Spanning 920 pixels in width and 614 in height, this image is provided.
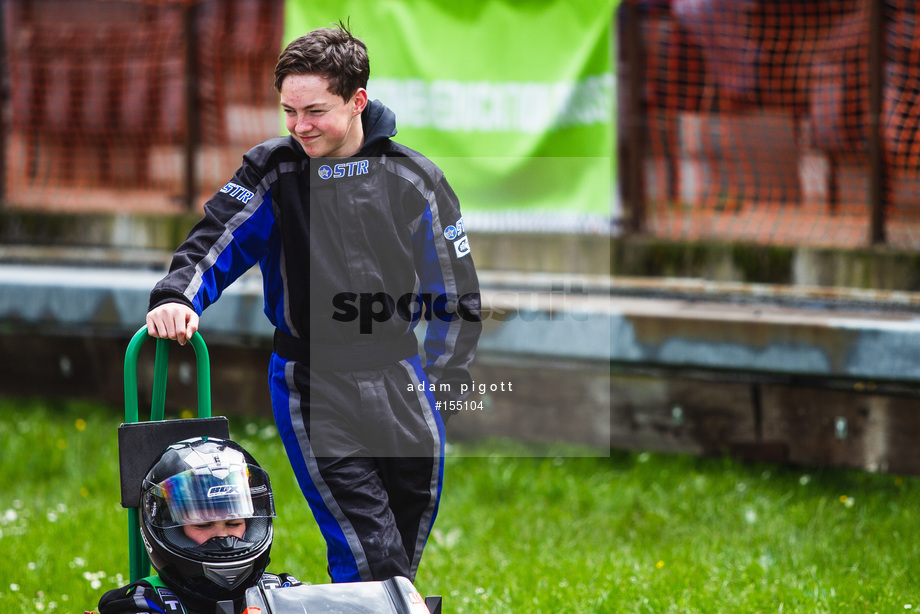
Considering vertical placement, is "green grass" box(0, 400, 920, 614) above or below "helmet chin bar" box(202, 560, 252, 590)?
below

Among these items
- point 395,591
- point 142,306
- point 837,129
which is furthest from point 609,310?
point 395,591

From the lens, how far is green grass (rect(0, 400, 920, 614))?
15.3 feet

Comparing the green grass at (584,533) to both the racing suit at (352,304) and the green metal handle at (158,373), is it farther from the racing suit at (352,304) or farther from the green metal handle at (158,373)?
the green metal handle at (158,373)

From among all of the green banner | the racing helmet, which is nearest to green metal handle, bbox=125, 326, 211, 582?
the racing helmet

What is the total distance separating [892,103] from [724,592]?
142 inches

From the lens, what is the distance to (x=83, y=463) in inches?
269

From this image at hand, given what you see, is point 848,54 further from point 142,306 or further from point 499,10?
point 142,306

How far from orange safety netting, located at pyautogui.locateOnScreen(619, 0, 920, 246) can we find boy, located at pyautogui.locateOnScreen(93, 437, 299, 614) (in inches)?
191

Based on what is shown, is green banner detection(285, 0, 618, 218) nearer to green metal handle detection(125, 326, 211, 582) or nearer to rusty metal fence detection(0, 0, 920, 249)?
rusty metal fence detection(0, 0, 920, 249)

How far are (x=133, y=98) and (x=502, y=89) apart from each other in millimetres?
3143

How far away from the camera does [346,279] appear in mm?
3557

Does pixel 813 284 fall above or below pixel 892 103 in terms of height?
below

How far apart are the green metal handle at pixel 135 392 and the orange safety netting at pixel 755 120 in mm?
4577

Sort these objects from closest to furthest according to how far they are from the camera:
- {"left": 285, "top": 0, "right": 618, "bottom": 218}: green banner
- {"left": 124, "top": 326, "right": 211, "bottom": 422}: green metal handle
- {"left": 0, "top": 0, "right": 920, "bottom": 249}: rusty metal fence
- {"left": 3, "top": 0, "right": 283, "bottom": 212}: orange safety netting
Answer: {"left": 124, "top": 326, "right": 211, "bottom": 422}: green metal handle
{"left": 0, "top": 0, "right": 920, "bottom": 249}: rusty metal fence
{"left": 285, "top": 0, "right": 618, "bottom": 218}: green banner
{"left": 3, "top": 0, "right": 283, "bottom": 212}: orange safety netting
